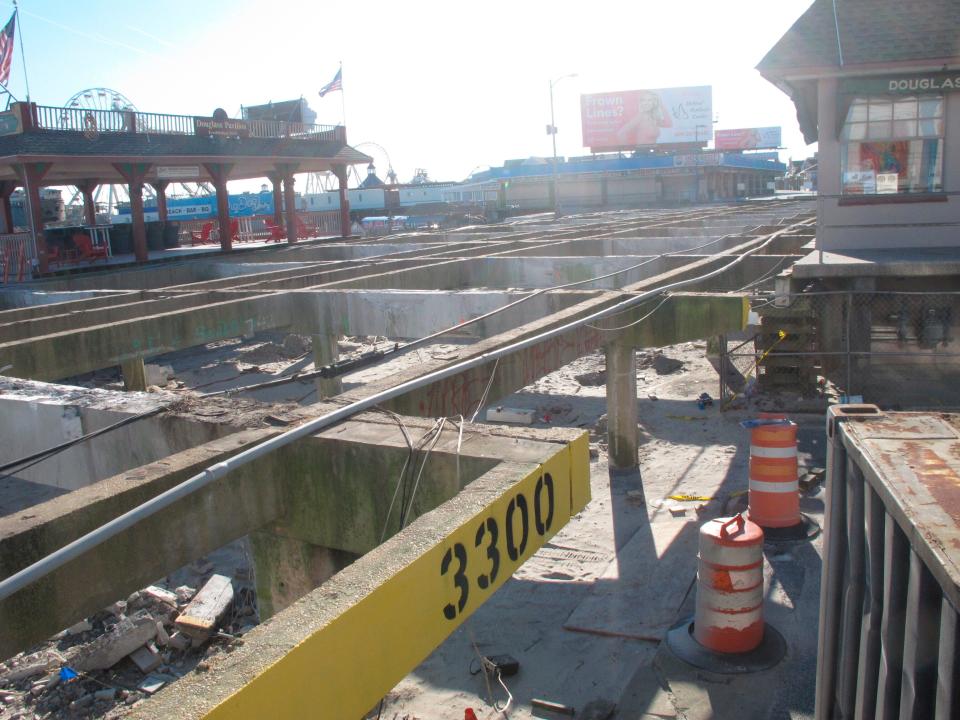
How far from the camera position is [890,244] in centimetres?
1423

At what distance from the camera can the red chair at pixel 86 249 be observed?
25.8m

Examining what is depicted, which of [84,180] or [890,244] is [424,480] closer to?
[890,244]

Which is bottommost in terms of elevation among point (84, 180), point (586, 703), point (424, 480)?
point (586, 703)

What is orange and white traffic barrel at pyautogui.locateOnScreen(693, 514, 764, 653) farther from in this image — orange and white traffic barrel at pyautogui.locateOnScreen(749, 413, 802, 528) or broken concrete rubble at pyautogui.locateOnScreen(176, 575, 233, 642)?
broken concrete rubble at pyautogui.locateOnScreen(176, 575, 233, 642)

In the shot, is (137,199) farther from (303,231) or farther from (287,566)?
(287,566)

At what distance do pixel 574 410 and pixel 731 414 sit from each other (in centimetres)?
258

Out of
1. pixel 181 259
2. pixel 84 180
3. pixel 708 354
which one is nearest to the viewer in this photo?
pixel 708 354

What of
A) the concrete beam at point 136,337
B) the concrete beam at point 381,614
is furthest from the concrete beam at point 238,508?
the concrete beam at point 136,337

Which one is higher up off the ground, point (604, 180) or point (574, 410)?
point (604, 180)

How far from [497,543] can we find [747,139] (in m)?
108

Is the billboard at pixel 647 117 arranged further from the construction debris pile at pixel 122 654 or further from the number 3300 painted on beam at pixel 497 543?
the number 3300 painted on beam at pixel 497 543

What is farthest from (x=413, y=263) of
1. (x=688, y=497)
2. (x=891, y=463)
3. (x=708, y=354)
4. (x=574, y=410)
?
(x=891, y=463)

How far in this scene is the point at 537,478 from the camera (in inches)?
158

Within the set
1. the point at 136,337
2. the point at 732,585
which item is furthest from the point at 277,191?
the point at 732,585
